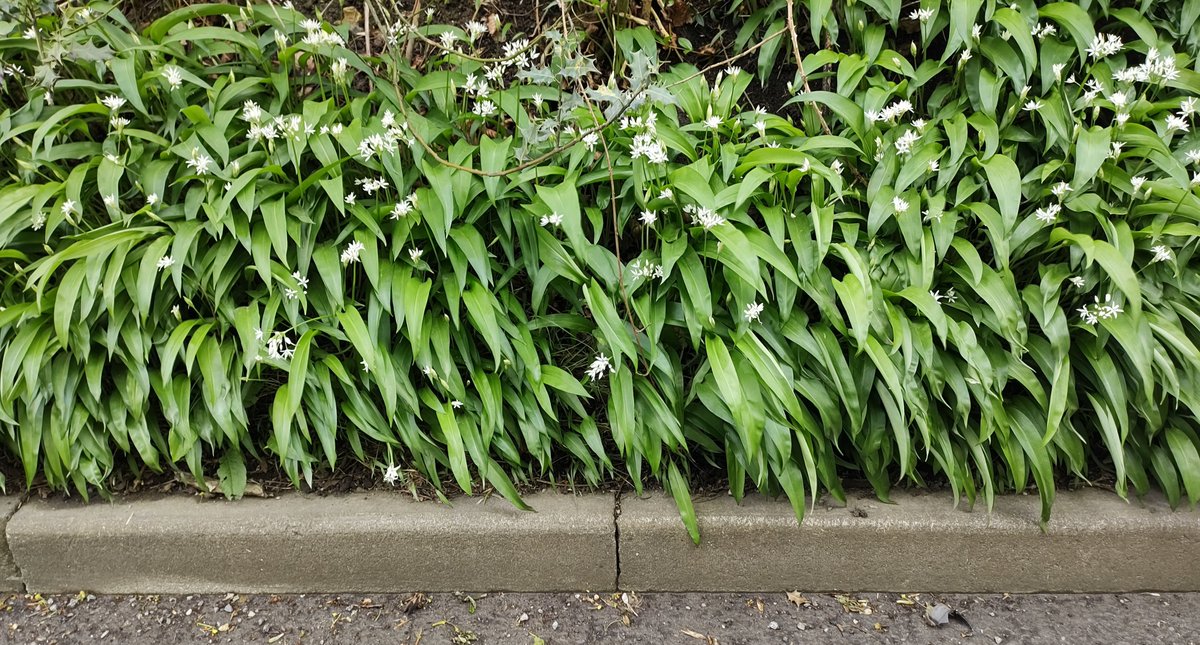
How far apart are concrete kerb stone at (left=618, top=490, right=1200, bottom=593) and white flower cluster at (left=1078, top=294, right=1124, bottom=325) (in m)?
0.53

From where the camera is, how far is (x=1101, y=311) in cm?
186

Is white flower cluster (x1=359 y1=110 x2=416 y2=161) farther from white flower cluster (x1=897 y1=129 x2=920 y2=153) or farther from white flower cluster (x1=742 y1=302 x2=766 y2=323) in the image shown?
white flower cluster (x1=897 y1=129 x2=920 y2=153)

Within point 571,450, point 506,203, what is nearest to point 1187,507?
point 571,450

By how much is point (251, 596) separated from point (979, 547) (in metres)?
2.07

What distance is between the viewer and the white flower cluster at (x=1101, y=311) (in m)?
1.85

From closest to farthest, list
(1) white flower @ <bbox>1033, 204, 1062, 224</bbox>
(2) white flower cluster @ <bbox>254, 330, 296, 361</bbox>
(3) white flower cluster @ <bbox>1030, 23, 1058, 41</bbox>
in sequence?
(2) white flower cluster @ <bbox>254, 330, 296, 361</bbox> → (1) white flower @ <bbox>1033, 204, 1062, 224</bbox> → (3) white flower cluster @ <bbox>1030, 23, 1058, 41</bbox>

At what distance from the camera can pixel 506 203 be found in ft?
6.82

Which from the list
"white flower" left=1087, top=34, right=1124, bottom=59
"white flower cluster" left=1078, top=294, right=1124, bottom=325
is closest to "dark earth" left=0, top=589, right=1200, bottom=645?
"white flower cluster" left=1078, top=294, right=1124, bottom=325

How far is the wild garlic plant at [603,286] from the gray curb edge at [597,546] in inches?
3.9

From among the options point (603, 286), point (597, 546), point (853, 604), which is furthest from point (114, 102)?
point (853, 604)

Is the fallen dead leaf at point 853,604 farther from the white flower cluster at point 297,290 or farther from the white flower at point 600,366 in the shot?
the white flower cluster at point 297,290

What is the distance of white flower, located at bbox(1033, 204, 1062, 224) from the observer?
193 cm

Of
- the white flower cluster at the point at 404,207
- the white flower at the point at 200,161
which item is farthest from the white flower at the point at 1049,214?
the white flower at the point at 200,161

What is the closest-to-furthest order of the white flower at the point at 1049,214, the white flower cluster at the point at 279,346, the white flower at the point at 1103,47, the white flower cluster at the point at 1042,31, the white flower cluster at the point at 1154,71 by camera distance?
the white flower cluster at the point at 279,346 < the white flower at the point at 1049,214 < the white flower cluster at the point at 1154,71 < the white flower at the point at 1103,47 < the white flower cluster at the point at 1042,31
